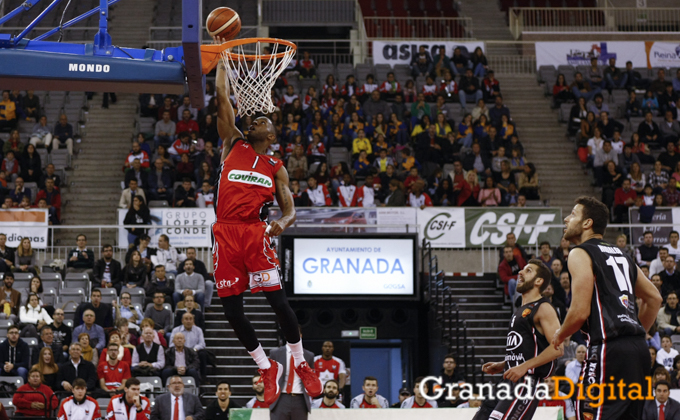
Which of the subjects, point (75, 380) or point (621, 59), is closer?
point (75, 380)

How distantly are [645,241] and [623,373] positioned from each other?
13066 millimetres

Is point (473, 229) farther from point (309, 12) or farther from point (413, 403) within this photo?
point (309, 12)

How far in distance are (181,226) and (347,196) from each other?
3.72 metres

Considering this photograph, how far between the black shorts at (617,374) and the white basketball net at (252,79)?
3239 millimetres

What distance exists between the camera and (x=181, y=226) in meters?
18.2

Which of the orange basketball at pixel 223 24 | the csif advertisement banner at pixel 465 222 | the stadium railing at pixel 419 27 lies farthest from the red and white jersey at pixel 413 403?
the stadium railing at pixel 419 27

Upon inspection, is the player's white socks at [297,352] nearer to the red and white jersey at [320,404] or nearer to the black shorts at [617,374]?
the black shorts at [617,374]

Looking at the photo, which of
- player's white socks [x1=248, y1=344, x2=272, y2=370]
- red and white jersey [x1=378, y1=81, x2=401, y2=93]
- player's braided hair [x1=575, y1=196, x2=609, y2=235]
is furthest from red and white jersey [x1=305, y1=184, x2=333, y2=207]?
player's braided hair [x1=575, y1=196, x2=609, y2=235]

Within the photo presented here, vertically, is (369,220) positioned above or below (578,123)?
below

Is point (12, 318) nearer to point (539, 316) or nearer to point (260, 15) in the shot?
point (539, 316)

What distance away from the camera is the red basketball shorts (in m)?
7.39

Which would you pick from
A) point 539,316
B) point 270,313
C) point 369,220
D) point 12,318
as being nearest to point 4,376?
point 12,318

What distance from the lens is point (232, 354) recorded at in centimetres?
1698

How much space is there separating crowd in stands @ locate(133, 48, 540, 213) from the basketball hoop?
443 inches
